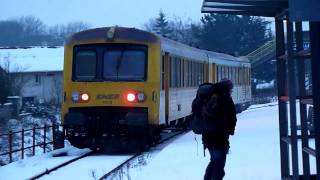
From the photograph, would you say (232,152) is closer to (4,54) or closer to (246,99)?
(246,99)

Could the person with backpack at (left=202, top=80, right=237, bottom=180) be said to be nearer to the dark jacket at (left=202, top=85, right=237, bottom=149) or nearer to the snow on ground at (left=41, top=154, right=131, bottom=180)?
the dark jacket at (left=202, top=85, right=237, bottom=149)

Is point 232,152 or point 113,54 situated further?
point 113,54

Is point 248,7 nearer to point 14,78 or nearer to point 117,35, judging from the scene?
point 117,35

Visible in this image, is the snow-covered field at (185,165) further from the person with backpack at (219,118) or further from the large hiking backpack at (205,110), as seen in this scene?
the large hiking backpack at (205,110)

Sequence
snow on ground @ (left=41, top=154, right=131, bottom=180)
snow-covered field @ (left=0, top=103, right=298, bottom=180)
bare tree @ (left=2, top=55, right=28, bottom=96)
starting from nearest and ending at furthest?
snow-covered field @ (left=0, top=103, right=298, bottom=180), snow on ground @ (left=41, top=154, right=131, bottom=180), bare tree @ (left=2, top=55, right=28, bottom=96)

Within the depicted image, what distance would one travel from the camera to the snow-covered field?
36.4ft

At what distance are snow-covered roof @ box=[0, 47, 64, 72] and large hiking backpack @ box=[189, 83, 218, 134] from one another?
58.8 meters

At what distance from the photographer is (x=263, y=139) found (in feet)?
55.9

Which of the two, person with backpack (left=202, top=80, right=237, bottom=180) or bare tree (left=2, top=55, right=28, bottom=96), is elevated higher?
bare tree (left=2, top=55, right=28, bottom=96)

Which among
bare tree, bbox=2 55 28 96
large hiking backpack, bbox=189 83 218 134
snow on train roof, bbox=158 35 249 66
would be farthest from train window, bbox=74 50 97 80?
bare tree, bbox=2 55 28 96

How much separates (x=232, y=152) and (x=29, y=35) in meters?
103

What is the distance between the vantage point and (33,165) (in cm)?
1485

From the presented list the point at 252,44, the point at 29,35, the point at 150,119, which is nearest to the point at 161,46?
the point at 150,119

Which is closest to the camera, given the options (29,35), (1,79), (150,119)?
(150,119)
